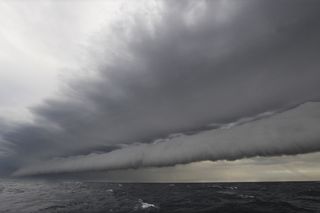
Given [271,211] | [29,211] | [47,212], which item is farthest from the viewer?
[29,211]

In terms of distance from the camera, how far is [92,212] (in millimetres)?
75250

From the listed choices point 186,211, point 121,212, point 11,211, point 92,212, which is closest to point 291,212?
point 186,211

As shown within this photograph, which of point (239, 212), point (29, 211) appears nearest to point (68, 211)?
point (29, 211)

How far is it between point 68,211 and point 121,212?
17.8m

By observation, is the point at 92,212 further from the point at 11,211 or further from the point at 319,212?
the point at 319,212

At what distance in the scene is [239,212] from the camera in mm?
64500

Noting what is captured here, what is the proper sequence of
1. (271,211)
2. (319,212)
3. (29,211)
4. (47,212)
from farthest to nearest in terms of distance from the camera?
(29,211)
(47,212)
(271,211)
(319,212)

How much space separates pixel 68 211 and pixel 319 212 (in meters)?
68.8

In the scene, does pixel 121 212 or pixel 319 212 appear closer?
pixel 319 212

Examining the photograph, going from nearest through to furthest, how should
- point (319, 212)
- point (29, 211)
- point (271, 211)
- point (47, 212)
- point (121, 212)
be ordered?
point (319, 212)
point (271, 211)
point (121, 212)
point (47, 212)
point (29, 211)

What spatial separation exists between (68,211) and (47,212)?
20.6 feet

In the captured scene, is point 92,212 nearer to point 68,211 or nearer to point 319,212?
point 68,211

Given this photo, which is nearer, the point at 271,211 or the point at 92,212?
the point at 271,211

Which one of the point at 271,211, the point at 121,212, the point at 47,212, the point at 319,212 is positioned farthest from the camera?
the point at 47,212
